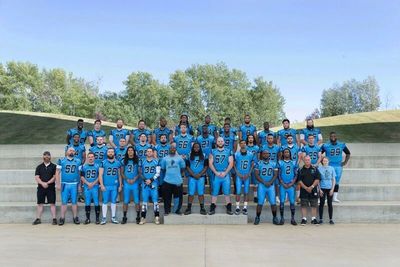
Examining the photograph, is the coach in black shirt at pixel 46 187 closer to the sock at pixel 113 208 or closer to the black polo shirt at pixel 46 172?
the black polo shirt at pixel 46 172

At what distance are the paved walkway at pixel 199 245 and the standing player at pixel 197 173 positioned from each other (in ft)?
2.58

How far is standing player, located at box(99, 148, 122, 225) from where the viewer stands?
1020 cm

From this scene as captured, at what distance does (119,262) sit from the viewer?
690 centimetres

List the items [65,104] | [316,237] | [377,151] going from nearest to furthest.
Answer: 1. [316,237]
2. [377,151]
3. [65,104]

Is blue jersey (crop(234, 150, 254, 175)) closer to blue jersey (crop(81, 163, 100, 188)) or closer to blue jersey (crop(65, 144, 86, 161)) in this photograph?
blue jersey (crop(81, 163, 100, 188))

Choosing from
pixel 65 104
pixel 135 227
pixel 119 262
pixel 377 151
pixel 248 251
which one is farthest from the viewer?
pixel 65 104

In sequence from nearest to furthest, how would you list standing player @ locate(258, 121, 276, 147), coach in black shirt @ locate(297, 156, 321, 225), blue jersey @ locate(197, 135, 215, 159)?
coach in black shirt @ locate(297, 156, 321, 225), blue jersey @ locate(197, 135, 215, 159), standing player @ locate(258, 121, 276, 147)

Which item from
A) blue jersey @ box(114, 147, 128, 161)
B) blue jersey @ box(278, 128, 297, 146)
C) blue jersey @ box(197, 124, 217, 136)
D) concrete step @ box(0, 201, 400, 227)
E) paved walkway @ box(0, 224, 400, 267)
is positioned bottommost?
paved walkway @ box(0, 224, 400, 267)

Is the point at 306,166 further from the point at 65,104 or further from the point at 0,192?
the point at 65,104

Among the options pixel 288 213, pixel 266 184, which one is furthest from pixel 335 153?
pixel 266 184

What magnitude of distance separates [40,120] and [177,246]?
18074 mm

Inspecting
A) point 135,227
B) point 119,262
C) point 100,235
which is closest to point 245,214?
point 135,227

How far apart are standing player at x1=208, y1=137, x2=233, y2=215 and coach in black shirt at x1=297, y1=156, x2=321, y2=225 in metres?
1.64

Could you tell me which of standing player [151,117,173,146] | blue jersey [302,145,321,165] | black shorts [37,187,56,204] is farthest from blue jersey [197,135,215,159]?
black shorts [37,187,56,204]
